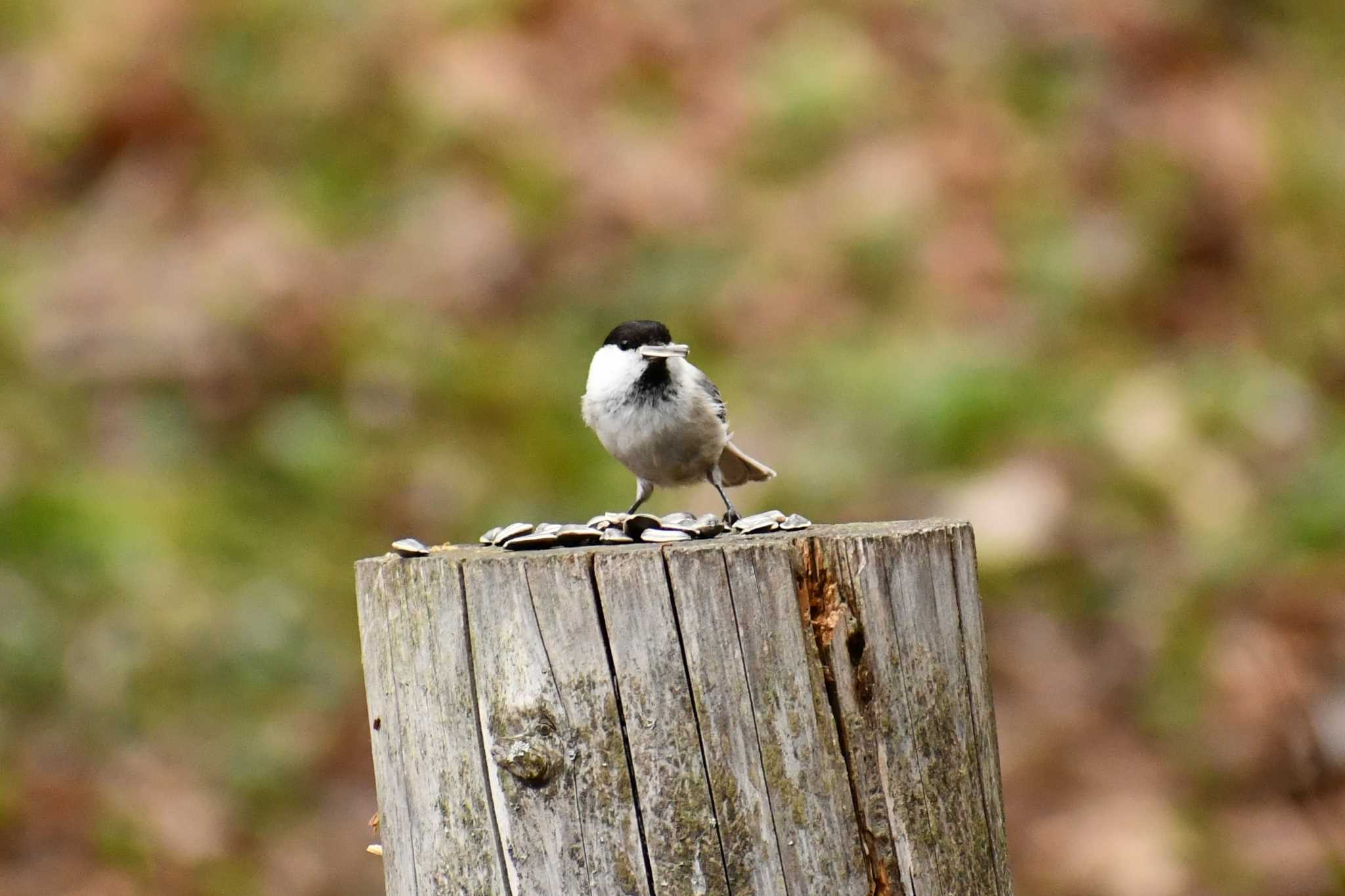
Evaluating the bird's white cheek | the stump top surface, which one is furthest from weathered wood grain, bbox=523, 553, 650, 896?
the bird's white cheek

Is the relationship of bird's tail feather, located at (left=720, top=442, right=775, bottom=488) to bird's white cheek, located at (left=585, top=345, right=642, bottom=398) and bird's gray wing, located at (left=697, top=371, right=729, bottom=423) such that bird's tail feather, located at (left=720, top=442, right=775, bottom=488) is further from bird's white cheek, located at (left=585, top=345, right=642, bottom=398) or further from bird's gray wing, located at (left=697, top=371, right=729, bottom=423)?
bird's white cheek, located at (left=585, top=345, right=642, bottom=398)

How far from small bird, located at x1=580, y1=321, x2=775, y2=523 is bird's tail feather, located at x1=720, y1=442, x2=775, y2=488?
0.81ft

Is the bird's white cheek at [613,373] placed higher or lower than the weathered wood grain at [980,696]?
higher

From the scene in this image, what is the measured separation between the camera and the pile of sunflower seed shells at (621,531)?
2471 millimetres

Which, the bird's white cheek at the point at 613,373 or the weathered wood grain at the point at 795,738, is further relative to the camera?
the bird's white cheek at the point at 613,373

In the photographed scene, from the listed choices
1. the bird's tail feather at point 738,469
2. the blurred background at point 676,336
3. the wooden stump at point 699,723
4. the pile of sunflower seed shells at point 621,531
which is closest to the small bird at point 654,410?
the bird's tail feather at point 738,469

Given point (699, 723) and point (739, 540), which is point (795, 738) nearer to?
point (699, 723)

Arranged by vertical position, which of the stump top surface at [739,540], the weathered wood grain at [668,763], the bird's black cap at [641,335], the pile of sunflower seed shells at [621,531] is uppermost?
the bird's black cap at [641,335]

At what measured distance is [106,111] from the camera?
918cm

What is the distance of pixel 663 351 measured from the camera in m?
3.60

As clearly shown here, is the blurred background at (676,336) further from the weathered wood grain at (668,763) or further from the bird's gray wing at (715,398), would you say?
the weathered wood grain at (668,763)

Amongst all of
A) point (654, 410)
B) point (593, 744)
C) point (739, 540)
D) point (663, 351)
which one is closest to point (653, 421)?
point (654, 410)

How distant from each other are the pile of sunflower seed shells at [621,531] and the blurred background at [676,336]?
3.32 metres

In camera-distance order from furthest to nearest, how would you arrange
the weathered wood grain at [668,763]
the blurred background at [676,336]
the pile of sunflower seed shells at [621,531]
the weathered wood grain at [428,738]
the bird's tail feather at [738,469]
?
the blurred background at [676,336] < the bird's tail feather at [738,469] < the pile of sunflower seed shells at [621,531] < the weathered wood grain at [428,738] < the weathered wood grain at [668,763]
